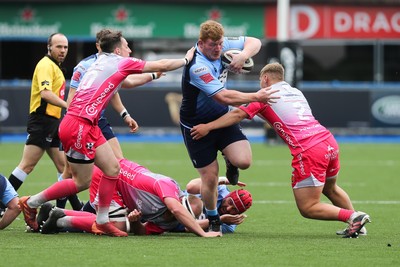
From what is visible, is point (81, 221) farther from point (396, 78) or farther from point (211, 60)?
point (396, 78)

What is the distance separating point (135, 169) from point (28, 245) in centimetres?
156

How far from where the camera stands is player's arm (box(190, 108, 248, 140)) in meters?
10.3

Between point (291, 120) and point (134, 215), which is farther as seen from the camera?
point (291, 120)

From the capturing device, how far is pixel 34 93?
12.6m

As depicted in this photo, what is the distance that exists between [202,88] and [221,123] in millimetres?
399

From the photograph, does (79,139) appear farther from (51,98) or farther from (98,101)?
(51,98)

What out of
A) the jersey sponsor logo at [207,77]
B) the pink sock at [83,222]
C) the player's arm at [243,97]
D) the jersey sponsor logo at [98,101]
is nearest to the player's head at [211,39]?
the jersey sponsor logo at [207,77]

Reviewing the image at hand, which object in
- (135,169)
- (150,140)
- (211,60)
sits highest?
(211,60)

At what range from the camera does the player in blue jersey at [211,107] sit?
10227 mm

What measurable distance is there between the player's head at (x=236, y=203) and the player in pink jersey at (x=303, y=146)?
522 millimetres

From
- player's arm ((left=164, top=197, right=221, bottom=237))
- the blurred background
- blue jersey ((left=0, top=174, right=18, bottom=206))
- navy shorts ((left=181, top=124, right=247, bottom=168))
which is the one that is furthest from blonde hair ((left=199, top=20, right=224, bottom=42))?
the blurred background

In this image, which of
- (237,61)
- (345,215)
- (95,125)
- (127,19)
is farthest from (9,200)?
(127,19)

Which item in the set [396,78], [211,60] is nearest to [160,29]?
[396,78]

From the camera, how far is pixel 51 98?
1219cm
